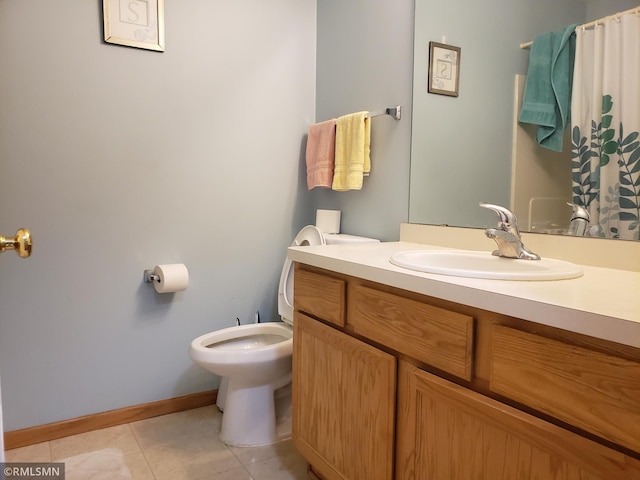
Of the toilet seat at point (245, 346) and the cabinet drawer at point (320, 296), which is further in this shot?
the toilet seat at point (245, 346)

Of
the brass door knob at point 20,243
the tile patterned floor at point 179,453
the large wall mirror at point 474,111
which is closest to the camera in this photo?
the brass door knob at point 20,243

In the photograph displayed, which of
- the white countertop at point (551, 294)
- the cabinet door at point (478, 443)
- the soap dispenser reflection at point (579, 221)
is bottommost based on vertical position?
the cabinet door at point (478, 443)

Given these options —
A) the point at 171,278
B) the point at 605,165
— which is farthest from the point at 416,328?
the point at 171,278

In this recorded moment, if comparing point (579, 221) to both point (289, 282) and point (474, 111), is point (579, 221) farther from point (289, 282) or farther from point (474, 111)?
point (289, 282)

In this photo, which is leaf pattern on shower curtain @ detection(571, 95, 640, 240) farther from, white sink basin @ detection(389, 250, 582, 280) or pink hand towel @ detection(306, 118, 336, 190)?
pink hand towel @ detection(306, 118, 336, 190)

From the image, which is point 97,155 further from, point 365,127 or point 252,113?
point 365,127

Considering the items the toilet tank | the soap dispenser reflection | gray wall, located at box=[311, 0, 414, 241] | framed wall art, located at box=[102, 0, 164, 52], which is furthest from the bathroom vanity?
framed wall art, located at box=[102, 0, 164, 52]

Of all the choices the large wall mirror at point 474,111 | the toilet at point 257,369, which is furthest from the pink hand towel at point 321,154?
the large wall mirror at point 474,111

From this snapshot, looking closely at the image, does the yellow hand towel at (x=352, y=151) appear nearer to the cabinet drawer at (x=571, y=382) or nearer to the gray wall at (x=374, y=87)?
the gray wall at (x=374, y=87)

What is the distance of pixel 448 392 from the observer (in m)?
1.01

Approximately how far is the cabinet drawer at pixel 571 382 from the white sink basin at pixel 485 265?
0.18m

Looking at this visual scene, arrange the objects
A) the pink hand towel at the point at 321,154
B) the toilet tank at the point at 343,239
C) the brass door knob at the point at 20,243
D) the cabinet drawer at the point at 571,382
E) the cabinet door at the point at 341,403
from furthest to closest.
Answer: the pink hand towel at the point at 321,154 < the toilet tank at the point at 343,239 < the cabinet door at the point at 341,403 < the brass door knob at the point at 20,243 < the cabinet drawer at the point at 571,382

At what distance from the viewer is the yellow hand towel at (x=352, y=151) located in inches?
76.6

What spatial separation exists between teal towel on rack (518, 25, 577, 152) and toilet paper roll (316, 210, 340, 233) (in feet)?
3.11
